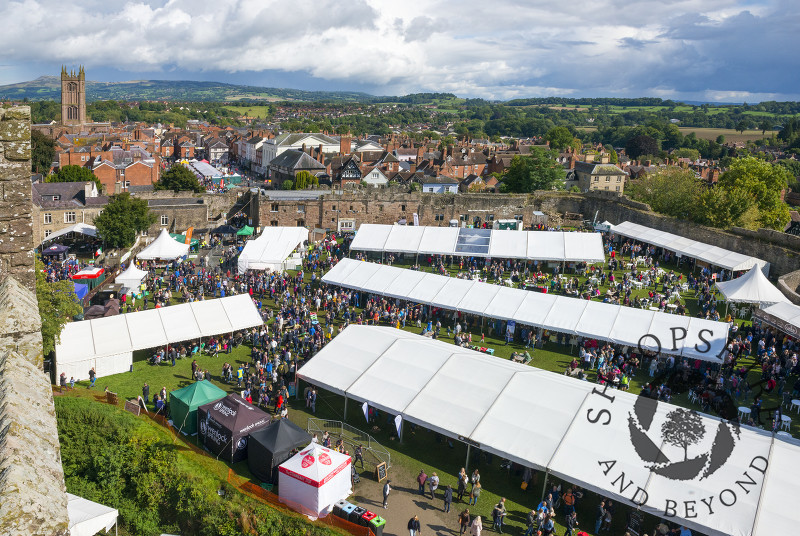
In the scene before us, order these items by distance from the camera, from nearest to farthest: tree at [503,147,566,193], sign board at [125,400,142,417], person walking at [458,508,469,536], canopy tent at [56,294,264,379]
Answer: person walking at [458,508,469,536], sign board at [125,400,142,417], canopy tent at [56,294,264,379], tree at [503,147,566,193]

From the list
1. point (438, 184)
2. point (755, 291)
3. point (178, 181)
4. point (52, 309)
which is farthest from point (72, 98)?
point (755, 291)

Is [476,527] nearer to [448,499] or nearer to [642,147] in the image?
[448,499]

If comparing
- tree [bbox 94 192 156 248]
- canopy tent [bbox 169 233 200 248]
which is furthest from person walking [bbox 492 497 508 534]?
canopy tent [bbox 169 233 200 248]

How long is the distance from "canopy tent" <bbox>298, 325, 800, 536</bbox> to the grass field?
34.5 inches

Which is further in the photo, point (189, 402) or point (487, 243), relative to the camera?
point (487, 243)

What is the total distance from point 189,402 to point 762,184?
35481 mm

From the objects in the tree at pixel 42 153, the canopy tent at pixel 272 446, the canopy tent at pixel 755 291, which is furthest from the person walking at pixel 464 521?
the tree at pixel 42 153

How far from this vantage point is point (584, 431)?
41.0ft

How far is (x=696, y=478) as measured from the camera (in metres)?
11.0

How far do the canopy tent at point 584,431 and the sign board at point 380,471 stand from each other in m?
1.28

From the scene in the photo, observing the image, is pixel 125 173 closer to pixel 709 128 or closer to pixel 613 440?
pixel 613 440

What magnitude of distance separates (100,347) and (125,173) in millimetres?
39976

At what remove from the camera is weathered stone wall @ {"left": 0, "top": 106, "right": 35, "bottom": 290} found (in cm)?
361

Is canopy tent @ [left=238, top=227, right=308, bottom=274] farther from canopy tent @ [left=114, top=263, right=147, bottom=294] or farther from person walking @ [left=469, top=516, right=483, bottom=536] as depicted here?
person walking @ [left=469, top=516, right=483, bottom=536]
